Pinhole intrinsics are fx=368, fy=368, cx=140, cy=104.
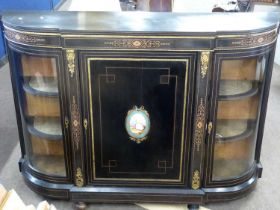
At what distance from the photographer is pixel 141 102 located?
1687mm

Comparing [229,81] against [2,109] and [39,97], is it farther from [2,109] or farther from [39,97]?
[2,109]

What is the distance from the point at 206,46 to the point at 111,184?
Answer: 851mm

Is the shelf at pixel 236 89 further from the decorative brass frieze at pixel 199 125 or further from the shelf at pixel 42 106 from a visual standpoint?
the shelf at pixel 42 106

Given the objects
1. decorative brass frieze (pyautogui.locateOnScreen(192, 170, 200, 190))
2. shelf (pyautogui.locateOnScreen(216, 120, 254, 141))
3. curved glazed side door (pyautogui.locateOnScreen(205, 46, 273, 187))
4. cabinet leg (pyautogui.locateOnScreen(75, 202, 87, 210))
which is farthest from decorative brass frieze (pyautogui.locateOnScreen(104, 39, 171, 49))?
cabinet leg (pyautogui.locateOnScreen(75, 202, 87, 210))

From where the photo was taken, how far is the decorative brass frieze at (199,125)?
1.68 meters

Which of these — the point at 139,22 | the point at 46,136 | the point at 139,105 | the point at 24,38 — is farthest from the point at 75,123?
the point at 139,22

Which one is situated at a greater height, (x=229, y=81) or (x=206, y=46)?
(x=206, y=46)

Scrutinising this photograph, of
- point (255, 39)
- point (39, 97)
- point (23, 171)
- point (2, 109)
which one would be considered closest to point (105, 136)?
point (39, 97)

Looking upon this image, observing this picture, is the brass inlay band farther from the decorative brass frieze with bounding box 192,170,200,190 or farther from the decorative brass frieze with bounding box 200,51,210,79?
the decorative brass frieze with bounding box 192,170,200,190

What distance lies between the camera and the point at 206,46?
1.54 m

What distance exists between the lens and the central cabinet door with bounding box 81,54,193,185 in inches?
63.4

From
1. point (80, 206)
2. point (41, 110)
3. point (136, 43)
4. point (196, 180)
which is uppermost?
point (136, 43)

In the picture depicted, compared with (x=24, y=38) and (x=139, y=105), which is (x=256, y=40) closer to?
(x=139, y=105)

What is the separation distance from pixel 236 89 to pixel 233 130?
0.76 feet
